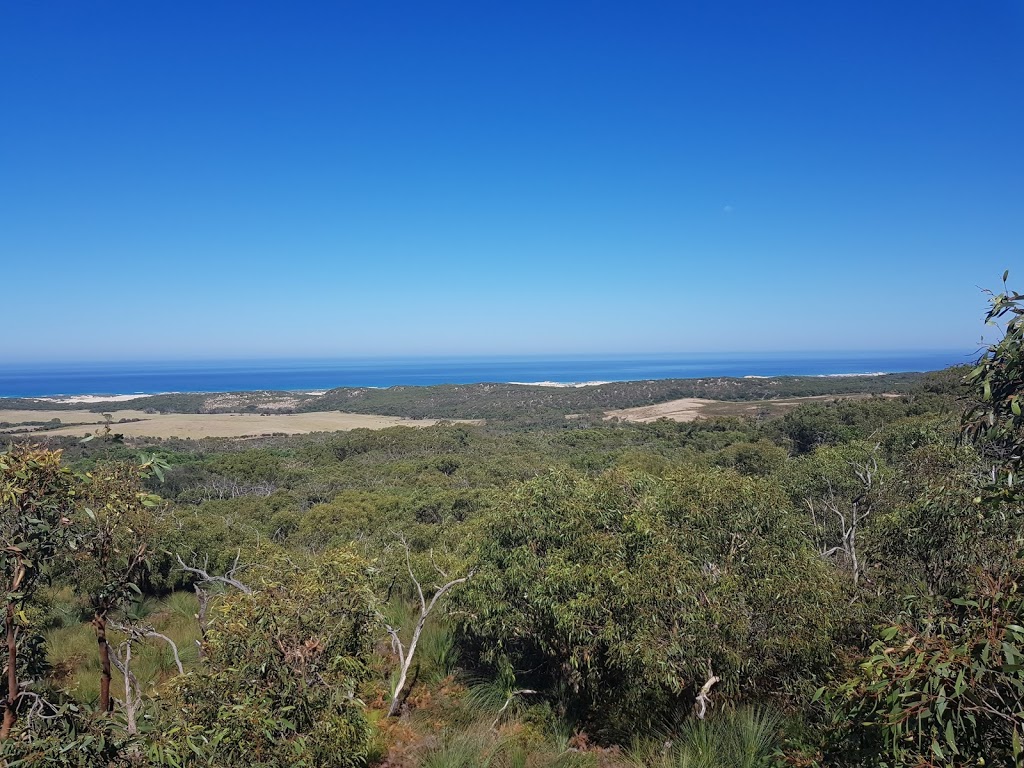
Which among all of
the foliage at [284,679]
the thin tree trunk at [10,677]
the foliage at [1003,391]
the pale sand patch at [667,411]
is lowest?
the pale sand patch at [667,411]


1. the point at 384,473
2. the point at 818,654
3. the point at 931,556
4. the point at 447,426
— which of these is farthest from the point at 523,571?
the point at 447,426

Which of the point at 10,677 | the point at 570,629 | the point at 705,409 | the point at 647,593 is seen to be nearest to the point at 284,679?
the point at 10,677

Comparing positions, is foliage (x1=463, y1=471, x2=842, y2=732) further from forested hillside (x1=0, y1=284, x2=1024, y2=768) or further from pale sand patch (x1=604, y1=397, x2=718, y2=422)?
pale sand patch (x1=604, y1=397, x2=718, y2=422)

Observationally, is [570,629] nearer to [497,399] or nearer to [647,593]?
[647,593]

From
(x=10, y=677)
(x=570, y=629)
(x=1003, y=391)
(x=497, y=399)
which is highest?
(x=1003, y=391)

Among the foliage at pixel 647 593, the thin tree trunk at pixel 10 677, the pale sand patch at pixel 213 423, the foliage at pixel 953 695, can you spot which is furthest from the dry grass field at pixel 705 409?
the thin tree trunk at pixel 10 677

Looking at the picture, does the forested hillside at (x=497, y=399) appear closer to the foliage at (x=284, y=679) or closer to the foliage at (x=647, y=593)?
the foliage at (x=647, y=593)
